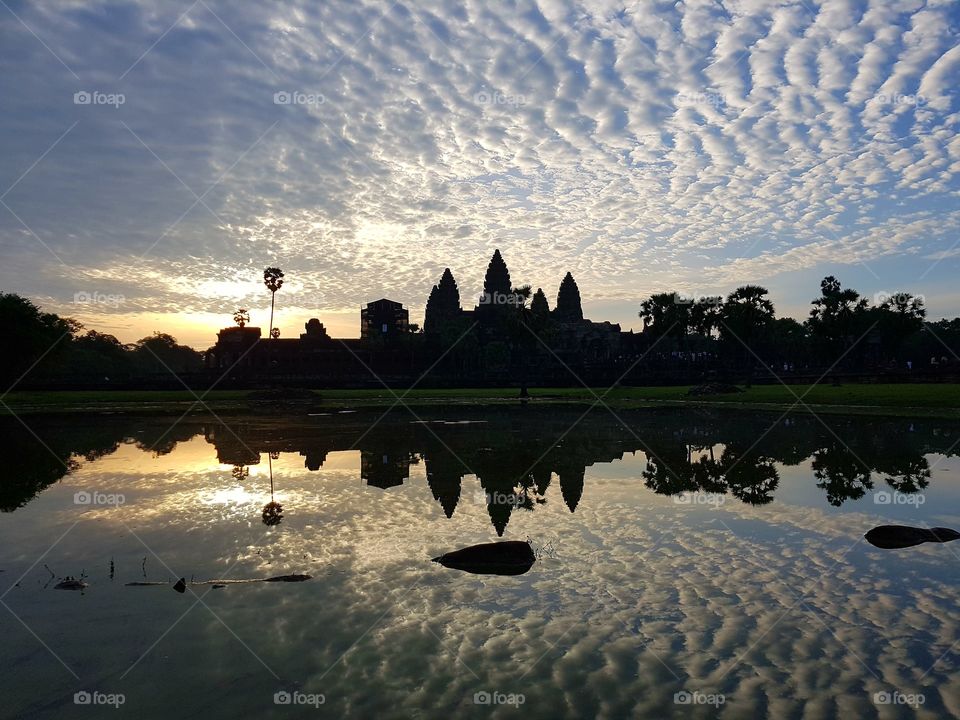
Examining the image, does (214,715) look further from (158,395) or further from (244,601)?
(158,395)

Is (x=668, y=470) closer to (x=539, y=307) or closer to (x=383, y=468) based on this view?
(x=383, y=468)

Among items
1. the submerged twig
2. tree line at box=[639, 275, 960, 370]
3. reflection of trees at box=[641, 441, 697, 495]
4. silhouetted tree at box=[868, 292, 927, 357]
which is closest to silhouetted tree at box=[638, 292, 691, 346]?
tree line at box=[639, 275, 960, 370]

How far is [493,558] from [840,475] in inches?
544

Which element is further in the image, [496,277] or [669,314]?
[496,277]

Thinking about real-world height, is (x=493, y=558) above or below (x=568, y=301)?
below

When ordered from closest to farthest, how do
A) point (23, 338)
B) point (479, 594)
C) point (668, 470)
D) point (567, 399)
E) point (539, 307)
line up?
1. point (479, 594)
2. point (668, 470)
3. point (567, 399)
4. point (23, 338)
5. point (539, 307)

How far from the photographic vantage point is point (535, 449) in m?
25.0

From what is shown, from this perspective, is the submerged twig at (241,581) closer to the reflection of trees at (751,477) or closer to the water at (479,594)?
the water at (479,594)

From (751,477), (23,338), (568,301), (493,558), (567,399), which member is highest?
(568,301)

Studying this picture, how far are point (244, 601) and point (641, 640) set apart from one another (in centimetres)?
545

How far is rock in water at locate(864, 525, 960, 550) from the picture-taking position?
11719 mm

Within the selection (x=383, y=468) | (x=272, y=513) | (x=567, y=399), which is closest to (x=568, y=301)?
(x=567, y=399)

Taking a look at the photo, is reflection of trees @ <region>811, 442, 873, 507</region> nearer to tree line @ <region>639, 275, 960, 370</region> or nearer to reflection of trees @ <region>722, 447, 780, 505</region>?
reflection of trees @ <region>722, 447, 780, 505</region>

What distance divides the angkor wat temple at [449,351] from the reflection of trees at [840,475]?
50.4 metres
